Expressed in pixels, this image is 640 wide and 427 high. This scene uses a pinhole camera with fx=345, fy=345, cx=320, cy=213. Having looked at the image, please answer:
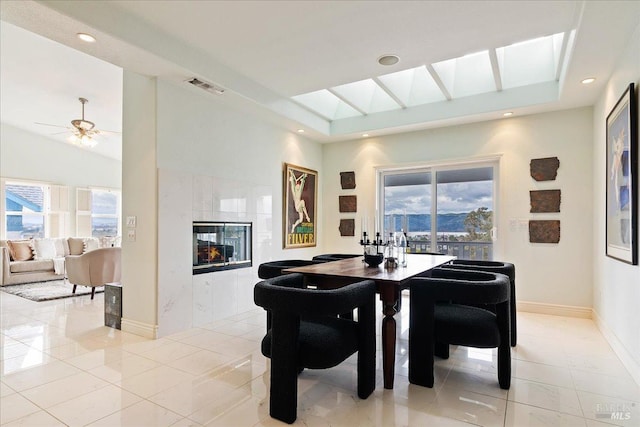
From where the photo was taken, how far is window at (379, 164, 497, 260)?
490 cm

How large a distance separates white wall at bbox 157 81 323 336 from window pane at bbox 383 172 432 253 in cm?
185

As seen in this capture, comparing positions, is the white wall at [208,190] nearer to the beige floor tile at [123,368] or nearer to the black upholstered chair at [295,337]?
the beige floor tile at [123,368]

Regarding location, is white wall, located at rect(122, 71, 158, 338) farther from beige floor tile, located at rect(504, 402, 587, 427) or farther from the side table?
beige floor tile, located at rect(504, 402, 587, 427)

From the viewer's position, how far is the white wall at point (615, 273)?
2.52 metres

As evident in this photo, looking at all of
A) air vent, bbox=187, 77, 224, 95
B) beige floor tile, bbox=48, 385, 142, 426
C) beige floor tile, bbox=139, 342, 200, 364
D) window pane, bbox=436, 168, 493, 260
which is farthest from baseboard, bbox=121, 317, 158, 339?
window pane, bbox=436, 168, 493, 260

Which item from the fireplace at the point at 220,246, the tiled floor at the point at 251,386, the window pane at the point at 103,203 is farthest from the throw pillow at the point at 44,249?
the fireplace at the point at 220,246

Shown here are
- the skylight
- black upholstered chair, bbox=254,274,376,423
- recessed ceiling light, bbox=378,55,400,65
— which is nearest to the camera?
black upholstered chair, bbox=254,274,376,423

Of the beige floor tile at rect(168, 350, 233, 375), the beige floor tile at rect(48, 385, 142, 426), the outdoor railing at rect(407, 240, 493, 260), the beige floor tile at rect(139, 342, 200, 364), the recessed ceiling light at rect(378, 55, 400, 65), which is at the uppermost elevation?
the recessed ceiling light at rect(378, 55, 400, 65)

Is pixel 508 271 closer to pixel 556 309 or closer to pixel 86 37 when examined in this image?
pixel 556 309

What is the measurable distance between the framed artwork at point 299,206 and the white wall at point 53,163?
6.32 meters

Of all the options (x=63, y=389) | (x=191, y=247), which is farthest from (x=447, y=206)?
(x=63, y=389)

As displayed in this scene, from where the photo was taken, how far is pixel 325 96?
5.19m

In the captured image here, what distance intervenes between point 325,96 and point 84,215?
706cm

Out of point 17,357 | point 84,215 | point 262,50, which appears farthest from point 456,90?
point 84,215
